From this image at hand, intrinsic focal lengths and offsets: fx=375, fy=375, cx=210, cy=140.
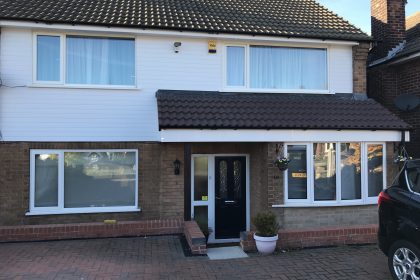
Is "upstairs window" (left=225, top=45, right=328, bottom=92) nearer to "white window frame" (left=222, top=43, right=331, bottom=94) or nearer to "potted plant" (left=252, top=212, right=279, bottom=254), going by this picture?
"white window frame" (left=222, top=43, right=331, bottom=94)

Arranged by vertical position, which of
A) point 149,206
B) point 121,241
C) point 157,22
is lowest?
point 121,241

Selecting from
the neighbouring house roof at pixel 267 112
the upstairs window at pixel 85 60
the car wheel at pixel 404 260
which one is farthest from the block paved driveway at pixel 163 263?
the upstairs window at pixel 85 60

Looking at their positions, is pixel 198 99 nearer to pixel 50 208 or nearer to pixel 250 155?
pixel 250 155

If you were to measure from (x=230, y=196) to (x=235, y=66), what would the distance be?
331 cm

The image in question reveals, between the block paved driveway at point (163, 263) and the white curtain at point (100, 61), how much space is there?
3743mm

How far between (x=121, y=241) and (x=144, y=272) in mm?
2082

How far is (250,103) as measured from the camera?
8797mm

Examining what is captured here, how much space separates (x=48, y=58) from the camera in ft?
Answer: 28.1

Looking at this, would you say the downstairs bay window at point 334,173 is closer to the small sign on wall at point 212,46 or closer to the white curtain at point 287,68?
the white curtain at point 287,68

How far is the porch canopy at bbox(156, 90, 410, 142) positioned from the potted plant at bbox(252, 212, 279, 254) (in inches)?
70.9

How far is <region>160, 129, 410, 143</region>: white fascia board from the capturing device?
748cm

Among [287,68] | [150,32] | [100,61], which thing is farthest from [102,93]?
[287,68]

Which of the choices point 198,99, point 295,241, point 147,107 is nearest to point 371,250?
point 295,241

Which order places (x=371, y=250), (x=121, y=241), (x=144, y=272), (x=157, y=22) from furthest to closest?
1. (x=157, y=22)
2. (x=121, y=241)
3. (x=371, y=250)
4. (x=144, y=272)
